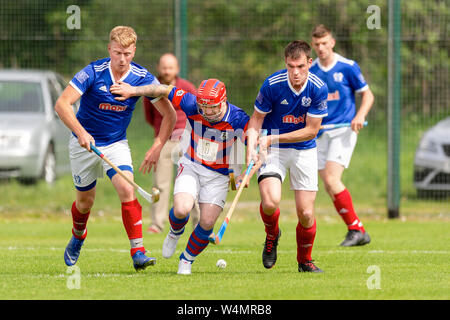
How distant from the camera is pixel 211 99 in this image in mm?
6902

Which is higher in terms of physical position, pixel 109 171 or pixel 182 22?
pixel 182 22

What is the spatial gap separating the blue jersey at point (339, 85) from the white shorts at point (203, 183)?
2855 millimetres

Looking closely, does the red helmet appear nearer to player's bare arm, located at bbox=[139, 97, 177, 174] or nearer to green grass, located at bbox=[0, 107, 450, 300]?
player's bare arm, located at bbox=[139, 97, 177, 174]

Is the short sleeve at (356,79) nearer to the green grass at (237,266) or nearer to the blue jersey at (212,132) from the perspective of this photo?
the green grass at (237,266)

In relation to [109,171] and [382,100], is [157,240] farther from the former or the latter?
[382,100]

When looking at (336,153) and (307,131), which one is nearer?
(307,131)

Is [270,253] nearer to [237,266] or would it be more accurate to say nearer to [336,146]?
[237,266]

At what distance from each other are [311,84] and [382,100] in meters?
5.92

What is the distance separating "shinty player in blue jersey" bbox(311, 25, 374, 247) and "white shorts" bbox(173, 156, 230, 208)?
8.92 feet

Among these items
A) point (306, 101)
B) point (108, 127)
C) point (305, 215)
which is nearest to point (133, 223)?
point (108, 127)

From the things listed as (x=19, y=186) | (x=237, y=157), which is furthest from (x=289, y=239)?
(x=19, y=186)

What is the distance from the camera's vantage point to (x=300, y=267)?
7496 mm

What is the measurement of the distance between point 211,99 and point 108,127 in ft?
3.56

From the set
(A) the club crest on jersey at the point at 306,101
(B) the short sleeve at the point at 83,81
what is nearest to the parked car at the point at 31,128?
(B) the short sleeve at the point at 83,81
